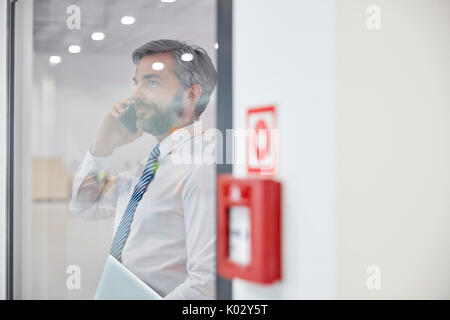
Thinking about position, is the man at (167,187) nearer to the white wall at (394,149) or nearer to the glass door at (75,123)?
the glass door at (75,123)

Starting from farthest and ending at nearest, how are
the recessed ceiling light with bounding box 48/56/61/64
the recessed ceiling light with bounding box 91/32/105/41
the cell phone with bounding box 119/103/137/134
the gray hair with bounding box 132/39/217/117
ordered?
the recessed ceiling light with bounding box 48/56/61/64, the recessed ceiling light with bounding box 91/32/105/41, the cell phone with bounding box 119/103/137/134, the gray hair with bounding box 132/39/217/117

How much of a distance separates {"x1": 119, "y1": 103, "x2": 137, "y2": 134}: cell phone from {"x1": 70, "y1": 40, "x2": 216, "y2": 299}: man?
1cm

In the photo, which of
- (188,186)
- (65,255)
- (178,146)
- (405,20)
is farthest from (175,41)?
(65,255)

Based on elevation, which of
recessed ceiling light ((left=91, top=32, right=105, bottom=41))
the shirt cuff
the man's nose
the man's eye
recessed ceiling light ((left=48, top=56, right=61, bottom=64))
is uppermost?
recessed ceiling light ((left=91, top=32, right=105, bottom=41))

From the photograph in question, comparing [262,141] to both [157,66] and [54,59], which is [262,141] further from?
[54,59]

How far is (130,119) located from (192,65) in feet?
0.94

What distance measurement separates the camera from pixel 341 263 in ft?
2.50

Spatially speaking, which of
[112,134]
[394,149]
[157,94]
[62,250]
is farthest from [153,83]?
[62,250]

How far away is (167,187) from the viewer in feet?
4.21

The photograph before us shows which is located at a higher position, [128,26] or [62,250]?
[128,26]

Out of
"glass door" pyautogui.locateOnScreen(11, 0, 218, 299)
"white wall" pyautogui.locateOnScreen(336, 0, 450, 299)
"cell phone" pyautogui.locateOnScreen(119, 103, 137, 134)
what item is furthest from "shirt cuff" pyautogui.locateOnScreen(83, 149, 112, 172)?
"white wall" pyautogui.locateOnScreen(336, 0, 450, 299)

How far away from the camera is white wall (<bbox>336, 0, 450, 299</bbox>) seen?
770mm

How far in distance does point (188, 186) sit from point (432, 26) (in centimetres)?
70

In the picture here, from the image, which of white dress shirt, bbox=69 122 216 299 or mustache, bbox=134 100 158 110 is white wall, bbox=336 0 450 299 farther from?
mustache, bbox=134 100 158 110
